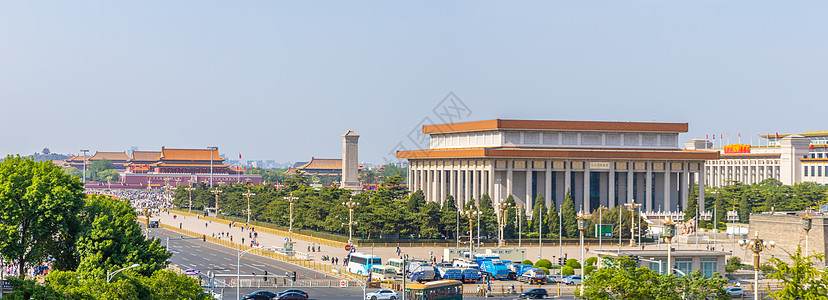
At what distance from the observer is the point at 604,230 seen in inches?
3698

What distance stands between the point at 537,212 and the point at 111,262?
59759 millimetres

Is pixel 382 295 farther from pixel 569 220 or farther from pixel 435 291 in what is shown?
pixel 569 220

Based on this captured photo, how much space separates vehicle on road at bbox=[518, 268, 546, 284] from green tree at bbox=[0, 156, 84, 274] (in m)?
27.7

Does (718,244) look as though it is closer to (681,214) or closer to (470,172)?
(681,214)

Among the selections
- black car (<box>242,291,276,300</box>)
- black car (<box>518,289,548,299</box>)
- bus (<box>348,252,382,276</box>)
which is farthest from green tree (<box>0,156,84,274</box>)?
black car (<box>518,289,548,299</box>)

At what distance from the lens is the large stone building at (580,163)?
4486 inches

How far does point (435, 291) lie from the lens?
1965 inches

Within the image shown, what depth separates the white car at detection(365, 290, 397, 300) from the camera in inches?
2132

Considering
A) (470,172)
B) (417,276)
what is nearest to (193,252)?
(417,276)

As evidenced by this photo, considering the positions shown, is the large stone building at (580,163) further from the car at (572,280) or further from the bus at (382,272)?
the car at (572,280)

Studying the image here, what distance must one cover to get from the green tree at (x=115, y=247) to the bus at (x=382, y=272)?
18679 mm

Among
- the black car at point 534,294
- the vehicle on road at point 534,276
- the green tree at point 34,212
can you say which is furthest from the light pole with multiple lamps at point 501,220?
the green tree at point 34,212

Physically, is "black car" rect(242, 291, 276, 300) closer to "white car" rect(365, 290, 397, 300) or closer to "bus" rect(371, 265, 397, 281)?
"white car" rect(365, 290, 397, 300)

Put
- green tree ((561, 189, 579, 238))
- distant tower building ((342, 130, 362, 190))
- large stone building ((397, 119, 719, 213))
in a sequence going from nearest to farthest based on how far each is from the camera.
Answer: green tree ((561, 189, 579, 238)), large stone building ((397, 119, 719, 213)), distant tower building ((342, 130, 362, 190))
